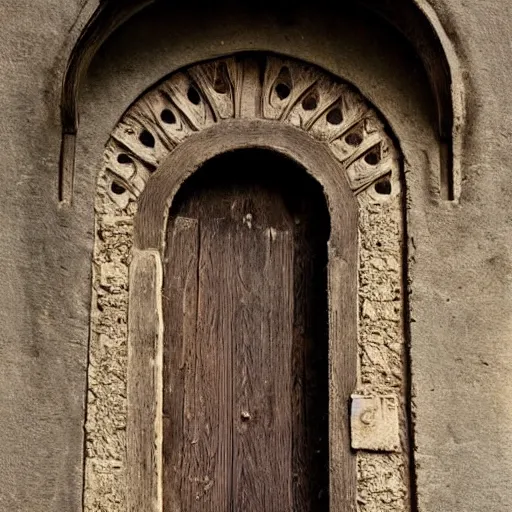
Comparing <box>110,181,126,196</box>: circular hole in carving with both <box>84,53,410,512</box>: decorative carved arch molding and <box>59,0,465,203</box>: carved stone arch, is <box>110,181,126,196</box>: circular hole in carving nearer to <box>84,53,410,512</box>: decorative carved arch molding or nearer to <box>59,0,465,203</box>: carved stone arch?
<box>84,53,410,512</box>: decorative carved arch molding

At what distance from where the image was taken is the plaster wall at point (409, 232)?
443 centimetres

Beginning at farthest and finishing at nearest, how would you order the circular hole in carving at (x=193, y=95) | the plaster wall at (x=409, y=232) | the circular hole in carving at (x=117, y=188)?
1. the circular hole in carving at (x=193, y=95)
2. the circular hole in carving at (x=117, y=188)
3. the plaster wall at (x=409, y=232)

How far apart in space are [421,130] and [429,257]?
0.57 meters

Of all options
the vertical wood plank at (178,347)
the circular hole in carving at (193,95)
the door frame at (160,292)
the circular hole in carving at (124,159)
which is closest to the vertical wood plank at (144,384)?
the door frame at (160,292)

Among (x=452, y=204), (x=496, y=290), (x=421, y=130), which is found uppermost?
(x=421, y=130)

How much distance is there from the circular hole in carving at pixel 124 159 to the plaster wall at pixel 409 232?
0.11 metres

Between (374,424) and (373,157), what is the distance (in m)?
1.18

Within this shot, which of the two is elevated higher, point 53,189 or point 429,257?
point 53,189

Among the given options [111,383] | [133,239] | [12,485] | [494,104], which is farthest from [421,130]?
[12,485]

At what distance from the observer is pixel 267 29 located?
4812 mm

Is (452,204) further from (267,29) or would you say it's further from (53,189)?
(53,189)

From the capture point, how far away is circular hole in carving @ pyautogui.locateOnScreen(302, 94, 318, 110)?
4.80 meters

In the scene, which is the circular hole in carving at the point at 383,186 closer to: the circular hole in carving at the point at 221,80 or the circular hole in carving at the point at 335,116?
the circular hole in carving at the point at 335,116

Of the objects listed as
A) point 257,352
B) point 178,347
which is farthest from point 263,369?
point 178,347
